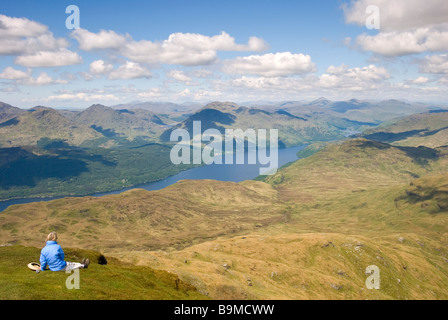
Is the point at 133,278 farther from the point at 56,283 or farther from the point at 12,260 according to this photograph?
the point at 12,260

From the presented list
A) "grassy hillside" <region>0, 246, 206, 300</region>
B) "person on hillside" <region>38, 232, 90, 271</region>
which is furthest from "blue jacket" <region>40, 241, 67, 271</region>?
"grassy hillside" <region>0, 246, 206, 300</region>

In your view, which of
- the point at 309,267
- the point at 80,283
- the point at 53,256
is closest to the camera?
the point at 53,256

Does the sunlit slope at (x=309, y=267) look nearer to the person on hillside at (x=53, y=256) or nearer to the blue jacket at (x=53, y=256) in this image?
the person on hillside at (x=53, y=256)

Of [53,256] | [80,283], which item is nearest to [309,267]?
[80,283]

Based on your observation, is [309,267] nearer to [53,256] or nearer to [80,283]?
[80,283]

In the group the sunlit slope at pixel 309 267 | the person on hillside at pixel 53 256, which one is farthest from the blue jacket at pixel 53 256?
the sunlit slope at pixel 309 267
